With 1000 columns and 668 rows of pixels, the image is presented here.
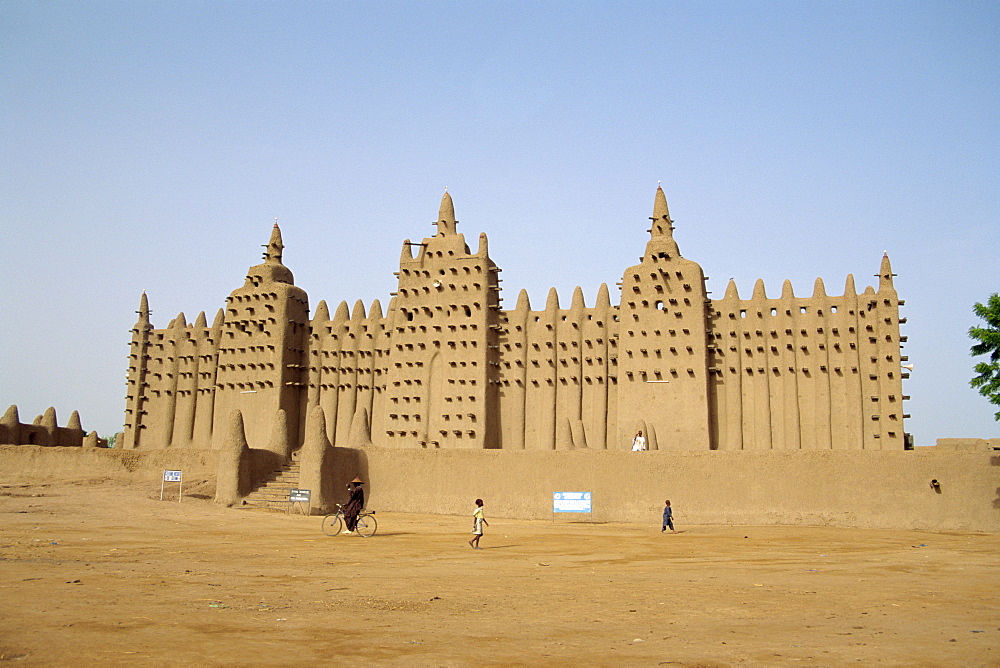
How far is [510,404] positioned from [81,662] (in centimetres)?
2939

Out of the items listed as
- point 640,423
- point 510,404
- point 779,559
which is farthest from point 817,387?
point 779,559

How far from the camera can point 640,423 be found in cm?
3225

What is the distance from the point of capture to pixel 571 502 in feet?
80.4

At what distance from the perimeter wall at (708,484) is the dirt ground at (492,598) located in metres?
1.31

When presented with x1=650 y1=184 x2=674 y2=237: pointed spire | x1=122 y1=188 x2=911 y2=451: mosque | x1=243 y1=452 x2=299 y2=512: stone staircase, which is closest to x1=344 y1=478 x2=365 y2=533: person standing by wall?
x1=243 y1=452 x2=299 y2=512: stone staircase

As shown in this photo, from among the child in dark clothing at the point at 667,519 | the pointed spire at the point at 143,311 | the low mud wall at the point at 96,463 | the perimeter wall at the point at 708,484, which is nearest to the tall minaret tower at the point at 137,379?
the pointed spire at the point at 143,311

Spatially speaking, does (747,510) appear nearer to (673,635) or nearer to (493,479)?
(493,479)

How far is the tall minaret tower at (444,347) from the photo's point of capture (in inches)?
1425

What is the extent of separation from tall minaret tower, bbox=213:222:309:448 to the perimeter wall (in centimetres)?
1332

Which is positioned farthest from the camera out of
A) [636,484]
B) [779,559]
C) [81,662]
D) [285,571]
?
[636,484]

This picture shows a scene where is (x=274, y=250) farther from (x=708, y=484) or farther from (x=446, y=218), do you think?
(x=708, y=484)

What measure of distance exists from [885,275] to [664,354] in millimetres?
8262

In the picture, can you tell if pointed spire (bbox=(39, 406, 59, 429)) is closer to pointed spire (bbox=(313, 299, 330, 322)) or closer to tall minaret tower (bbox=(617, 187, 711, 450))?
pointed spire (bbox=(313, 299, 330, 322))

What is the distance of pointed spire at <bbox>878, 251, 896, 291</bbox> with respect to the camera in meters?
31.4
